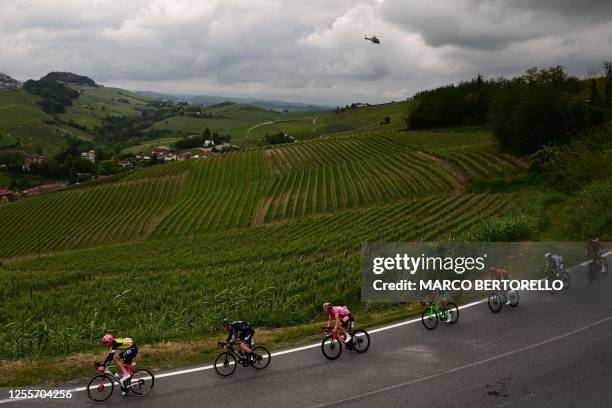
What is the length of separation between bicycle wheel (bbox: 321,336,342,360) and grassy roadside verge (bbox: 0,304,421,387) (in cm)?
92

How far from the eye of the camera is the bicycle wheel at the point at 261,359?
11234mm

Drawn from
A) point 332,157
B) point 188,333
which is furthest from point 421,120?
point 188,333

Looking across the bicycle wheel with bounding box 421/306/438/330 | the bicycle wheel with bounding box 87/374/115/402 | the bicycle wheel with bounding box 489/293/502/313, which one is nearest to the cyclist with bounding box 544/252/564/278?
the bicycle wheel with bounding box 489/293/502/313

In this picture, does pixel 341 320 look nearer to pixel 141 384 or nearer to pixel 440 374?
pixel 440 374

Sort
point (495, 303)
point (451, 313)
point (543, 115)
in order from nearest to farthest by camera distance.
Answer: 1. point (451, 313)
2. point (495, 303)
3. point (543, 115)

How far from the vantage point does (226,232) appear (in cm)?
5359

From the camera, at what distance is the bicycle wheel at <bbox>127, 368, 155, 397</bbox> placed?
1009cm

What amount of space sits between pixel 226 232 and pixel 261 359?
141 ft

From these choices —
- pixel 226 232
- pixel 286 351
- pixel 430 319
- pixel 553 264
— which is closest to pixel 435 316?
pixel 430 319

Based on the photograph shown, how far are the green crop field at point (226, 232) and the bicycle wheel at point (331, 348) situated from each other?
11.2ft

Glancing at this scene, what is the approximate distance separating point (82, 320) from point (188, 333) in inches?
351

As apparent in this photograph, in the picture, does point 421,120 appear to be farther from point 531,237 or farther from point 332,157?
point 531,237

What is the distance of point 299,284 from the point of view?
Result: 67.0 feet

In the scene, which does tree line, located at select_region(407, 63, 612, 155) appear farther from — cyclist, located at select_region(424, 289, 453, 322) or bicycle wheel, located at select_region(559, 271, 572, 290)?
cyclist, located at select_region(424, 289, 453, 322)
